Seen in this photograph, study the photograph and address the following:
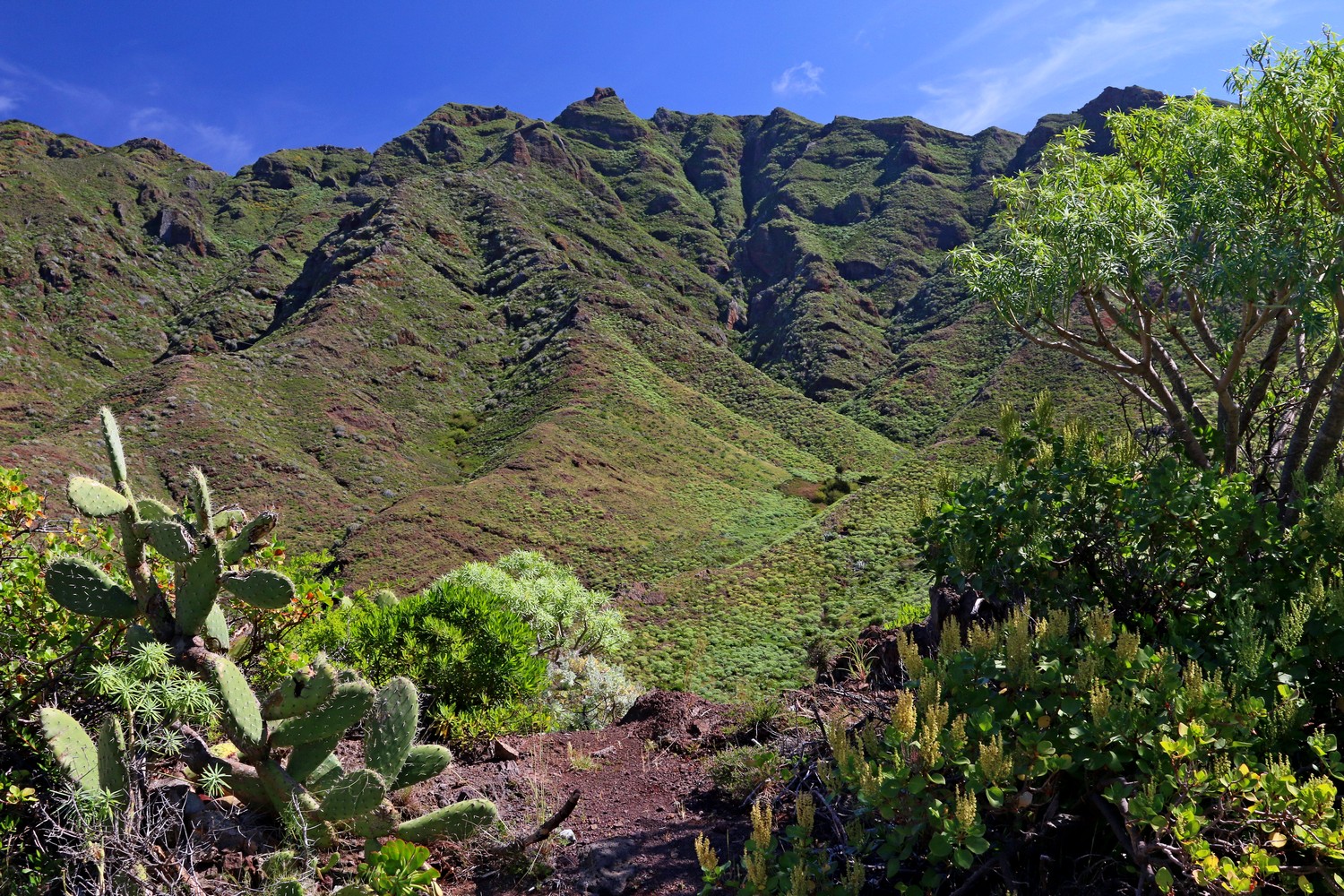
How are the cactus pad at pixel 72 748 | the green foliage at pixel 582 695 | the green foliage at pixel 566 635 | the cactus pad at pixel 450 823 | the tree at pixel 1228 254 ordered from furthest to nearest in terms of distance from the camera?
the green foliage at pixel 566 635
the green foliage at pixel 582 695
the tree at pixel 1228 254
the cactus pad at pixel 450 823
the cactus pad at pixel 72 748

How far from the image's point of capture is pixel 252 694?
321cm

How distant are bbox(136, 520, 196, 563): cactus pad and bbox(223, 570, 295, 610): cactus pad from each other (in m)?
0.21

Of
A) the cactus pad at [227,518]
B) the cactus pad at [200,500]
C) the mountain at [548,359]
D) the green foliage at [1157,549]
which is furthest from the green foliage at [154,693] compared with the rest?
the mountain at [548,359]

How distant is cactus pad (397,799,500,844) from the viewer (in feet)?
10.9

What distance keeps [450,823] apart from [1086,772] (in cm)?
266

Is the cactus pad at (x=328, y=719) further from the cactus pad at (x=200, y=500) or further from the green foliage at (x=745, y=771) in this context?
the green foliage at (x=745, y=771)

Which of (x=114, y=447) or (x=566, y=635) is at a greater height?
(x=114, y=447)

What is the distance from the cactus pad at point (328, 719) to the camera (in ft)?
10.3

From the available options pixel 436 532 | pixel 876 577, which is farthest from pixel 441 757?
pixel 436 532

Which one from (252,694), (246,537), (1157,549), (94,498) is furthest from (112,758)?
(1157,549)

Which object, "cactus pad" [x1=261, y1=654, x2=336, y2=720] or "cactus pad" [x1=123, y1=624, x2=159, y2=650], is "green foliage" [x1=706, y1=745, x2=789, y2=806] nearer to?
"cactus pad" [x1=261, y1=654, x2=336, y2=720]

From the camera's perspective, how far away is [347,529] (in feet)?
105

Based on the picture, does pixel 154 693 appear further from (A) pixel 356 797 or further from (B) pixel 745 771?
(B) pixel 745 771

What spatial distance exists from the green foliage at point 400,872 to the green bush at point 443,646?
2.77 meters
